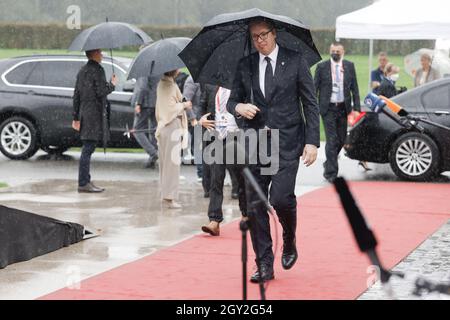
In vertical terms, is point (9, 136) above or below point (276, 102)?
below

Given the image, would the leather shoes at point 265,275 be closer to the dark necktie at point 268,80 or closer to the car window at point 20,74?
the dark necktie at point 268,80

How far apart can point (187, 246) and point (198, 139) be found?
4258 mm

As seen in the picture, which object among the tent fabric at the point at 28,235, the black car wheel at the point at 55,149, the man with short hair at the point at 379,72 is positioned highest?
the tent fabric at the point at 28,235

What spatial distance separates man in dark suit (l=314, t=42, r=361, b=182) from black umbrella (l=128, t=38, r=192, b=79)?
11.4 feet

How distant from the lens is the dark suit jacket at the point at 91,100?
1314 cm

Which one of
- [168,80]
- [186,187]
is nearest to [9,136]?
[186,187]

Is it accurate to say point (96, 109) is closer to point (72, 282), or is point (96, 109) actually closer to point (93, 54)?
point (93, 54)

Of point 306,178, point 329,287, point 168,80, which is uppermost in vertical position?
point 168,80

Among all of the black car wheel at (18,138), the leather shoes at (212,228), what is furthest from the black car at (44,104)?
the leather shoes at (212,228)

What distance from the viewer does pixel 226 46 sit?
8.27 m

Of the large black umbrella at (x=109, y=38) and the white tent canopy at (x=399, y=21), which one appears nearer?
the large black umbrella at (x=109, y=38)

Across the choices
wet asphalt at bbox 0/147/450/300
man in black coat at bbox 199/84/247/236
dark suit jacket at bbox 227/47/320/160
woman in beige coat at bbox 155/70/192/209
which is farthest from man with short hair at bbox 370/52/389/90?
dark suit jacket at bbox 227/47/320/160

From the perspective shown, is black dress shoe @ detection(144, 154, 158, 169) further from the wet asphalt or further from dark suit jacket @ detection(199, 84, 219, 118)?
dark suit jacket @ detection(199, 84, 219, 118)

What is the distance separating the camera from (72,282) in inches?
310
